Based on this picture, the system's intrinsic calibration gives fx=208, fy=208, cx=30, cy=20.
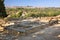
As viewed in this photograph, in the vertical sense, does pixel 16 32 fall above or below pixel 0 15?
above

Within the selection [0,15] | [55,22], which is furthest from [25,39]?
[0,15]

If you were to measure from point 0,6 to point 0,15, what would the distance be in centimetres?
98

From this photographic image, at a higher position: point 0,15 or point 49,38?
point 49,38

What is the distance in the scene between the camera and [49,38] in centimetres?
808

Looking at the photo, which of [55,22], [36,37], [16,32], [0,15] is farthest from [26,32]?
[0,15]

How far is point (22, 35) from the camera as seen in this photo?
8836 mm

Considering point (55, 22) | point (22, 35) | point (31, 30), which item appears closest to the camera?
point (22, 35)

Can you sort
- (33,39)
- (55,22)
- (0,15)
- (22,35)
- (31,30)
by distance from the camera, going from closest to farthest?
(33,39)
(22,35)
(31,30)
(55,22)
(0,15)

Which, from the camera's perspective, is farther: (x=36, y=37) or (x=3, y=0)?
(x=3, y=0)

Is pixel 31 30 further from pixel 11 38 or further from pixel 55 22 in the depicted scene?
pixel 55 22

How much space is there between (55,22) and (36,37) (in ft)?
15.3

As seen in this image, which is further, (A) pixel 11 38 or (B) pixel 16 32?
(B) pixel 16 32

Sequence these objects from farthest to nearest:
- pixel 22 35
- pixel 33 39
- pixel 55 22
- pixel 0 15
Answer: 1. pixel 0 15
2. pixel 55 22
3. pixel 22 35
4. pixel 33 39

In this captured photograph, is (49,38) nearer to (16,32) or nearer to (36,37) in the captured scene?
(36,37)
